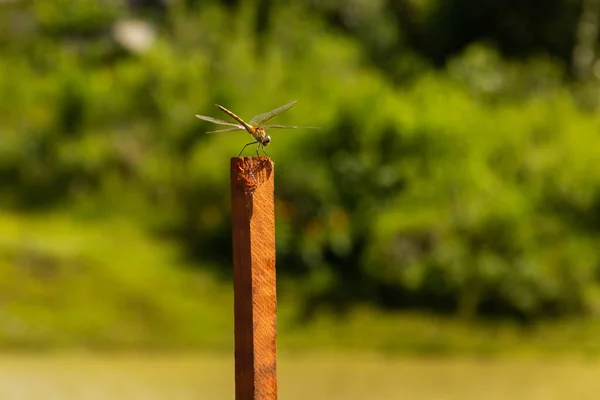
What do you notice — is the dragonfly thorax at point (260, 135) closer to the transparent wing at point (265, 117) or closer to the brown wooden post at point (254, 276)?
the transparent wing at point (265, 117)

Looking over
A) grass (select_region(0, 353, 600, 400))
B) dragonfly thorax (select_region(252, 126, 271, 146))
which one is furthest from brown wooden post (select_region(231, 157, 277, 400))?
grass (select_region(0, 353, 600, 400))

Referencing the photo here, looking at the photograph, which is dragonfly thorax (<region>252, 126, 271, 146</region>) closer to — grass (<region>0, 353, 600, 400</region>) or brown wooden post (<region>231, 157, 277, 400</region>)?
brown wooden post (<region>231, 157, 277, 400</region>)

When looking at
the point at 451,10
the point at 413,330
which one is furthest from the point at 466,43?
the point at 413,330

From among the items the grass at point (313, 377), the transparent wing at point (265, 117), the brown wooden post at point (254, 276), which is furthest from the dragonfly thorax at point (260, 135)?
the grass at point (313, 377)

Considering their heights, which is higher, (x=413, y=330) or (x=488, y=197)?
(x=488, y=197)

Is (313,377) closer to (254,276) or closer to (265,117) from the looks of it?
(265,117)

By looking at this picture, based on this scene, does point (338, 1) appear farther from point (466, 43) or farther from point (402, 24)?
point (466, 43)

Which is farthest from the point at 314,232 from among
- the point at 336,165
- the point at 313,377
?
the point at 313,377
